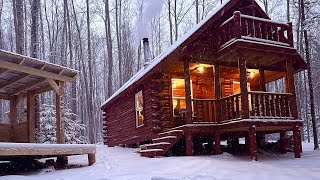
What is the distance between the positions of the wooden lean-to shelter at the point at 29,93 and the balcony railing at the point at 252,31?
5.40 meters

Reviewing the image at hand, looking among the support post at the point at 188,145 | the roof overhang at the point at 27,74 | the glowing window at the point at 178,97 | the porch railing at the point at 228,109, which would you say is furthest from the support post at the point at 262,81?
the roof overhang at the point at 27,74

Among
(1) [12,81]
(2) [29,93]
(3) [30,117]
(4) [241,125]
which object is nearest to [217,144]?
(4) [241,125]

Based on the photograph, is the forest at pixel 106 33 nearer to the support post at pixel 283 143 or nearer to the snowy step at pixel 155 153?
the snowy step at pixel 155 153

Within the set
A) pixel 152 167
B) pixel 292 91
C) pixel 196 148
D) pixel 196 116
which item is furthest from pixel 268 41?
pixel 152 167

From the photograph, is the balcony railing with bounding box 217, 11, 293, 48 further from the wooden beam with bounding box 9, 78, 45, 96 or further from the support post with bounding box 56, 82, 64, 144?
the wooden beam with bounding box 9, 78, 45, 96

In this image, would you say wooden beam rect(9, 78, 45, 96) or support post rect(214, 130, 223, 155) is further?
support post rect(214, 130, 223, 155)

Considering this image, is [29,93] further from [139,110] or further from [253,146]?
[253,146]

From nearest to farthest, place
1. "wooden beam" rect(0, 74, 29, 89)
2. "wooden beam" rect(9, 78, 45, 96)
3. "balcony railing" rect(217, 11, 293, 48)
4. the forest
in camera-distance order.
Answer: "wooden beam" rect(0, 74, 29, 89) < "balcony railing" rect(217, 11, 293, 48) < "wooden beam" rect(9, 78, 45, 96) < the forest

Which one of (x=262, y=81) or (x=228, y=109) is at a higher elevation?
(x=262, y=81)

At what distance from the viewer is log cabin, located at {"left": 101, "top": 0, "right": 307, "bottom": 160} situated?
1228 cm

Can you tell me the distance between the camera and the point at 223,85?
16.3m

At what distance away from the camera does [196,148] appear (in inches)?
573

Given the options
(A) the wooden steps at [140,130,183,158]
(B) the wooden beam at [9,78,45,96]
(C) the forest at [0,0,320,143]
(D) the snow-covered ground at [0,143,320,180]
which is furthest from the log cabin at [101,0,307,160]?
(C) the forest at [0,0,320,143]

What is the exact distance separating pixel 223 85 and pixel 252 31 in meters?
4.09
